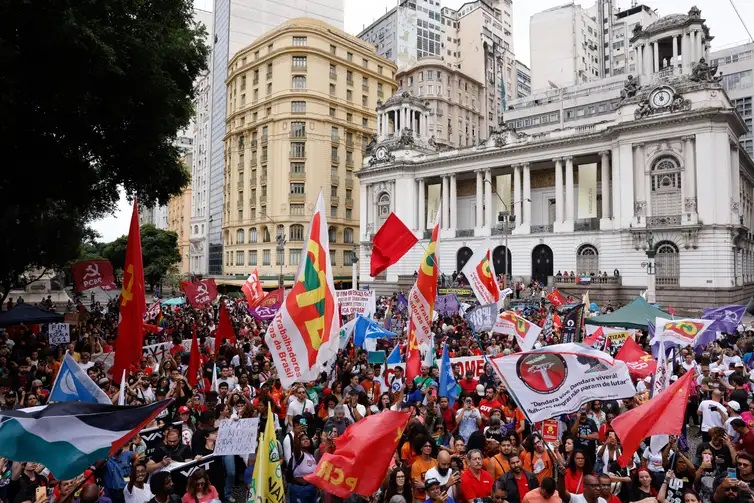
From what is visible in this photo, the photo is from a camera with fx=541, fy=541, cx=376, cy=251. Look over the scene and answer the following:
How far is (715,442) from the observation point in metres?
6.69

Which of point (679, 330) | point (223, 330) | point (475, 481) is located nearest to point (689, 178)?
point (679, 330)

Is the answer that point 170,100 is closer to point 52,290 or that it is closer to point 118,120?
point 118,120

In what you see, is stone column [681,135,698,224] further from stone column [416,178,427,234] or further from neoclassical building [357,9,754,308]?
stone column [416,178,427,234]

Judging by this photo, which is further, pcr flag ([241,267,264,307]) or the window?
the window

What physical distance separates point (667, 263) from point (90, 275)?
33.4m

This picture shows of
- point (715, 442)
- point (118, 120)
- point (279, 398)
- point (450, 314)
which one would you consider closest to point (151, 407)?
point (279, 398)

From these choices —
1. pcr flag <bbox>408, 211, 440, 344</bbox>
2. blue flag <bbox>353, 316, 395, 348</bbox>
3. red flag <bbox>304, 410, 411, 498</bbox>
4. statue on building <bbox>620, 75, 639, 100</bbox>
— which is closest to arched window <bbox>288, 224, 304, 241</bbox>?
statue on building <bbox>620, 75, 639, 100</bbox>

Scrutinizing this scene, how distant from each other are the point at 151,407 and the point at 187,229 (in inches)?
3398

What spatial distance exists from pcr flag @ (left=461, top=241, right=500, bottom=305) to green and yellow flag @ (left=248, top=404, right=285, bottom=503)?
991 centimetres

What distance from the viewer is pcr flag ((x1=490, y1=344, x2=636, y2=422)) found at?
644cm

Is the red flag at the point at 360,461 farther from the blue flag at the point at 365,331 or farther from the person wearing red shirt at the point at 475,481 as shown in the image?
the blue flag at the point at 365,331

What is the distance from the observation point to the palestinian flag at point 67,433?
15.5ft

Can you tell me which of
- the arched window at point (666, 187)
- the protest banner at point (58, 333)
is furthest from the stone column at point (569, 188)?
the protest banner at point (58, 333)

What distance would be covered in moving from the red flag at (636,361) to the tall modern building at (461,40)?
232ft
